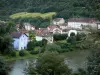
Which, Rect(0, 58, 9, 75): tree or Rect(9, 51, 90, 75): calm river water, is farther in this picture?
Rect(9, 51, 90, 75): calm river water

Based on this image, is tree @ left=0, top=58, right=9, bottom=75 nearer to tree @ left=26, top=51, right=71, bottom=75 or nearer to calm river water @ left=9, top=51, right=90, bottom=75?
calm river water @ left=9, top=51, right=90, bottom=75

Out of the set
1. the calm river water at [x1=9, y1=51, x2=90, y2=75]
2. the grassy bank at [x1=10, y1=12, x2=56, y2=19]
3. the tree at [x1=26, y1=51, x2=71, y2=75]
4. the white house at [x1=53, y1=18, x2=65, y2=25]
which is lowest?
the calm river water at [x1=9, y1=51, x2=90, y2=75]

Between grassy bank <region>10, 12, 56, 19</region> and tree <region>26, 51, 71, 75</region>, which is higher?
tree <region>26, 51, 71, 75</region>

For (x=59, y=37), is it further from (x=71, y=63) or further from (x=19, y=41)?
(x=71, y=63)

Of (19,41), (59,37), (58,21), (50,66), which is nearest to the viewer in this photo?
(50,66)

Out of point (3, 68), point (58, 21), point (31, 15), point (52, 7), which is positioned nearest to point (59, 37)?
point (58, 21)

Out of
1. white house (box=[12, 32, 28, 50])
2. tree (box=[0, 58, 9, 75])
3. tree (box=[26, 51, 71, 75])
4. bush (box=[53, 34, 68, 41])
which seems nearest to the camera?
tree (box=[26, 51, 71, 75])

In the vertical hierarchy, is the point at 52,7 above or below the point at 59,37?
above

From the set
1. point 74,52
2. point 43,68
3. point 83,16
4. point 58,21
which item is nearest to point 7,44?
point 74,52

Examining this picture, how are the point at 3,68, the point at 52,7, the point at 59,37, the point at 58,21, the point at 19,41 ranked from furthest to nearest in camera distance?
1. the point at 52,7
2. the point at 58,21
3. the point at 59,37
4. the point at 19,41
5. the point at 3,68

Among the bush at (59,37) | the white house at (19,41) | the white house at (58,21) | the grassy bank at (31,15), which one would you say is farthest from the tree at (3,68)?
the grassy bank at (31,15)

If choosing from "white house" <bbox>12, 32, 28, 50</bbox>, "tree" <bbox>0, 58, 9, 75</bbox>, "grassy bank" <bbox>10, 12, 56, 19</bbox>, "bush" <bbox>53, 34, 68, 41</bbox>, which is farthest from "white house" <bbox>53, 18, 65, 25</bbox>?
"tree" <bbox>0, 58, 9, 75</bbox>
